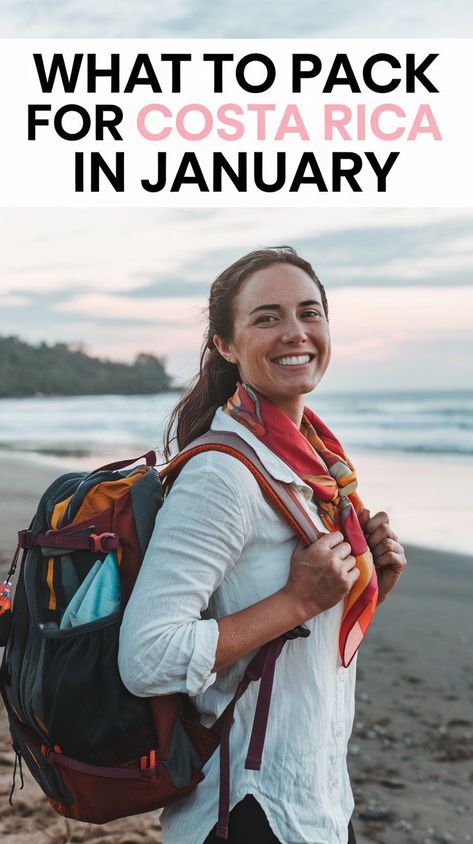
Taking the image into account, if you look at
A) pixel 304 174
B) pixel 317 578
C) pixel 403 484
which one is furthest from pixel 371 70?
pixel 403 484

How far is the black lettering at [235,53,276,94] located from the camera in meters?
5.80

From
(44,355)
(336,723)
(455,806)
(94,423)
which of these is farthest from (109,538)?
(44,355)

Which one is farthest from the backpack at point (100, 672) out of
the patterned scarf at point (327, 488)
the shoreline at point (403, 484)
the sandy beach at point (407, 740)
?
the shoreline at point (403, 484)

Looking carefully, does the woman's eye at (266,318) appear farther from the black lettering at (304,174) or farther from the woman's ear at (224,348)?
the black lettering at (304,174)

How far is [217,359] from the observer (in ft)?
7.28

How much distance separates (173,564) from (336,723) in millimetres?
529

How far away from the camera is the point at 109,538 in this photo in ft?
5.55

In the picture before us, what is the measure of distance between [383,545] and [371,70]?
4.76 m

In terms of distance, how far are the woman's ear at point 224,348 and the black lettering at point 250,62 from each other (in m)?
4.24

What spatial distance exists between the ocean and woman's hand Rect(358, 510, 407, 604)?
0.60 meters

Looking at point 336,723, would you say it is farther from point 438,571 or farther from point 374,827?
point 438,571

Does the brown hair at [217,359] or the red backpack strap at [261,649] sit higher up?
the brown hair at [217,359]

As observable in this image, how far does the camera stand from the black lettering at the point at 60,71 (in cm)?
577

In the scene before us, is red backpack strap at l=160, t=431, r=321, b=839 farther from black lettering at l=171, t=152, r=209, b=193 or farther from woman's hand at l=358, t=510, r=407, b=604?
black lettering at l=171, t=152, r=209, b=193
